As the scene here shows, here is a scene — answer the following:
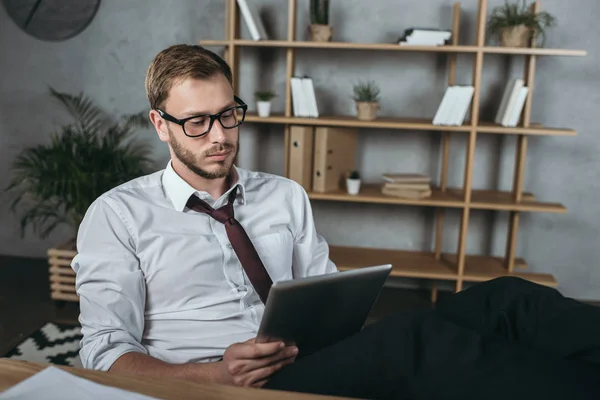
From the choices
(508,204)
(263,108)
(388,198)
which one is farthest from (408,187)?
(263,108)

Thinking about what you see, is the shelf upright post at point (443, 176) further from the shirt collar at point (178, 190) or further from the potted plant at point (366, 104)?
the shirt collar at point (178, 190)

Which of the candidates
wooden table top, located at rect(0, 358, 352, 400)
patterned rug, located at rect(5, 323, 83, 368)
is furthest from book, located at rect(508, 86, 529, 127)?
wooden table top, located at rect(0, 358, 352, 400)

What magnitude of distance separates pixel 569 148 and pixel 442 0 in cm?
106

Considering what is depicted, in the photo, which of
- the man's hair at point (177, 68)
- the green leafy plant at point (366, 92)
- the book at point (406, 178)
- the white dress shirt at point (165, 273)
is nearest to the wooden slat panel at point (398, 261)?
the book at point (406, 178)

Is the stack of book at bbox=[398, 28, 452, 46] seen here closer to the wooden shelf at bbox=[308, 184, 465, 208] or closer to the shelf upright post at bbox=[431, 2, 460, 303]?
the shelf upright post at bbox=[431, 2, 460, 303]

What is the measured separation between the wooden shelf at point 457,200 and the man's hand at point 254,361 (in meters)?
1.85

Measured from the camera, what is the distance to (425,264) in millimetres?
3117

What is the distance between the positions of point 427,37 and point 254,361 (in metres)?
2.20

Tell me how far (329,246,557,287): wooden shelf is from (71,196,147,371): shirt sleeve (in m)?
1.74

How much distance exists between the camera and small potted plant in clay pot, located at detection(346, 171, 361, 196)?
3.02 m

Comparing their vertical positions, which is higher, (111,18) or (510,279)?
(111,18)

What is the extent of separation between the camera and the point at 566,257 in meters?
3.31

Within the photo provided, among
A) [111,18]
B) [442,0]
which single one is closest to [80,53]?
[111,18]

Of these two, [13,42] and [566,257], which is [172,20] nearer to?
[13,42]
